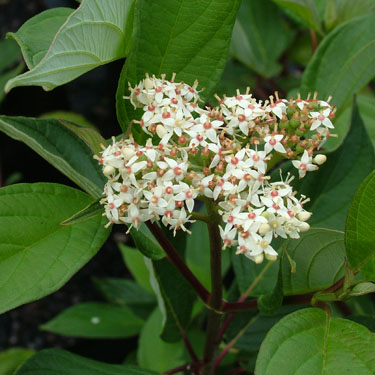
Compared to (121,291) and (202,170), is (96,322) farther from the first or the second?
(202,170)

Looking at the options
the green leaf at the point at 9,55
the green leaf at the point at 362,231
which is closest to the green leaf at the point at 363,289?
the green leaf at the point at 362,231

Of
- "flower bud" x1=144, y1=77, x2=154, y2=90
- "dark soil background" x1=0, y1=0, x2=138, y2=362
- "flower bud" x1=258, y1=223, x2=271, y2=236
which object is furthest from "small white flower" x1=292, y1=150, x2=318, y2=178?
"dark soil background" x1=0, y1=0, x2=138, y2=362

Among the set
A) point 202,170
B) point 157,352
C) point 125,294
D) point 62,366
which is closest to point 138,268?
point 125,294

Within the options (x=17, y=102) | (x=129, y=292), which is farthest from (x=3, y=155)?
(x=129, y=292)

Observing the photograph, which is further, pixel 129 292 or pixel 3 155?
pixel 3 155

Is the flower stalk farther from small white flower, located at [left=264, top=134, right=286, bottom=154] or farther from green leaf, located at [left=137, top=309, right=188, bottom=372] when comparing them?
green leaf, located at [left=137, top=309, right=188, bottom=372]

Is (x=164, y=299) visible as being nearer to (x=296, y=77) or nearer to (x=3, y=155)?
(x=296, y=77)

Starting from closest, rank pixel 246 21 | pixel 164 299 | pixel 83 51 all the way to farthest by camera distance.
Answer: pixel 83 51
pixel 164 299
pixel 246 21
